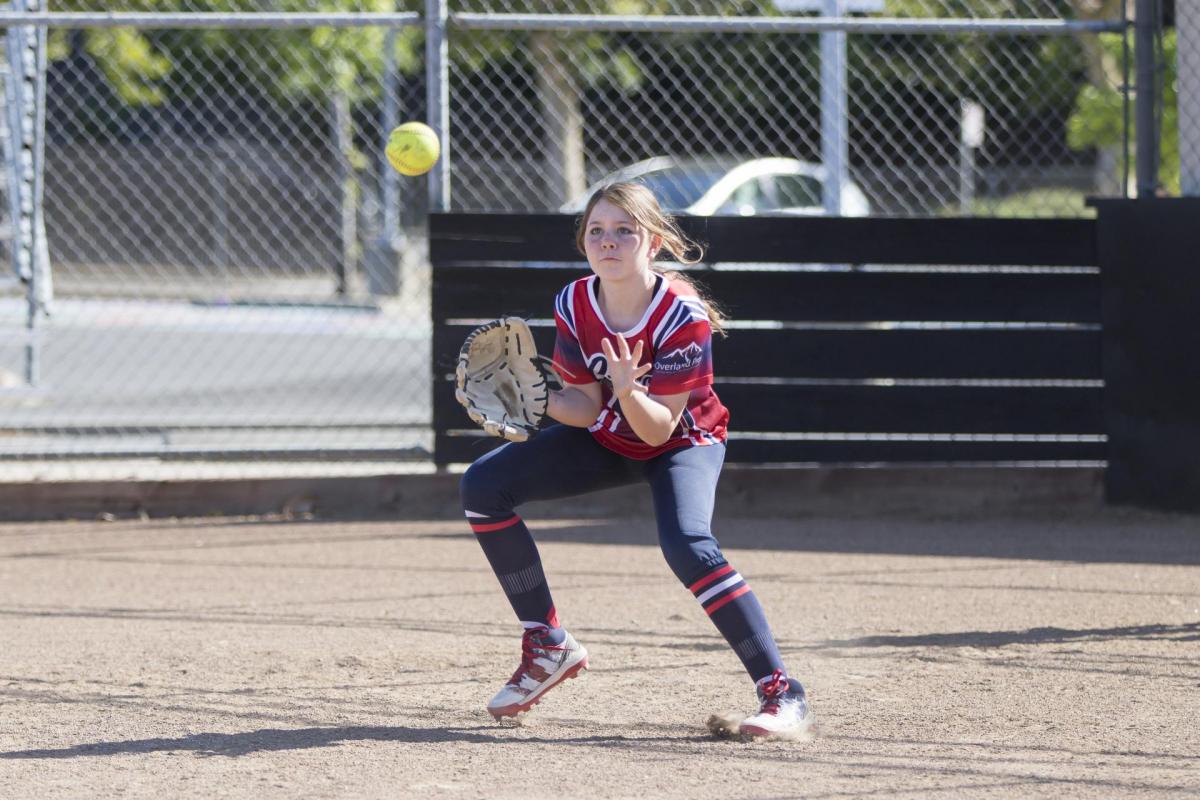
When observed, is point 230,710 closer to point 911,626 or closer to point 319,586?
point 319,586

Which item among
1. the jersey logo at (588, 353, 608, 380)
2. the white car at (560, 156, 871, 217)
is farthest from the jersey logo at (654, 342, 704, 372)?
the white car at (560, 156, 871, 217)

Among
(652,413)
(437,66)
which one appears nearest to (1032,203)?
(437,66)

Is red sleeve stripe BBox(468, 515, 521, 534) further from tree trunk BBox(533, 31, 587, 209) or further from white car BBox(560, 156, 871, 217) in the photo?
tree trunk BBox(533, 31, 587, 209)

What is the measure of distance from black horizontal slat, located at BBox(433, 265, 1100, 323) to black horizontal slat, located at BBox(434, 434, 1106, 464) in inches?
24.5

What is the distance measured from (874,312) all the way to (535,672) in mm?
3774

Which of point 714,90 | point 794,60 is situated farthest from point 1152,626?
point 714,90

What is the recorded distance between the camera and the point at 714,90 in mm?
23156

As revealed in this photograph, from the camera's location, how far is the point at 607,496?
7.64 meters

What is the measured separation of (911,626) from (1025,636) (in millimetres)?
397

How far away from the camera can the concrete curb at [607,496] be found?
24.8ft

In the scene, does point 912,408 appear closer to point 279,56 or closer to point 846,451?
point 846,451

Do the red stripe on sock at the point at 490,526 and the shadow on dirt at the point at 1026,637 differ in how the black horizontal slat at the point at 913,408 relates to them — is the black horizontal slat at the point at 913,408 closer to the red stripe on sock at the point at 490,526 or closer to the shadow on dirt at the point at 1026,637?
the shadow on dirt at the point at 1026,637

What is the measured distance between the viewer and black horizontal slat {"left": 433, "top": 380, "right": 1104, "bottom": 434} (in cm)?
746

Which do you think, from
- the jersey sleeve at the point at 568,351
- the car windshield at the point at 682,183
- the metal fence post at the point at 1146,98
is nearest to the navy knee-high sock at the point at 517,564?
the jersey sleeve at the point at 568,351
